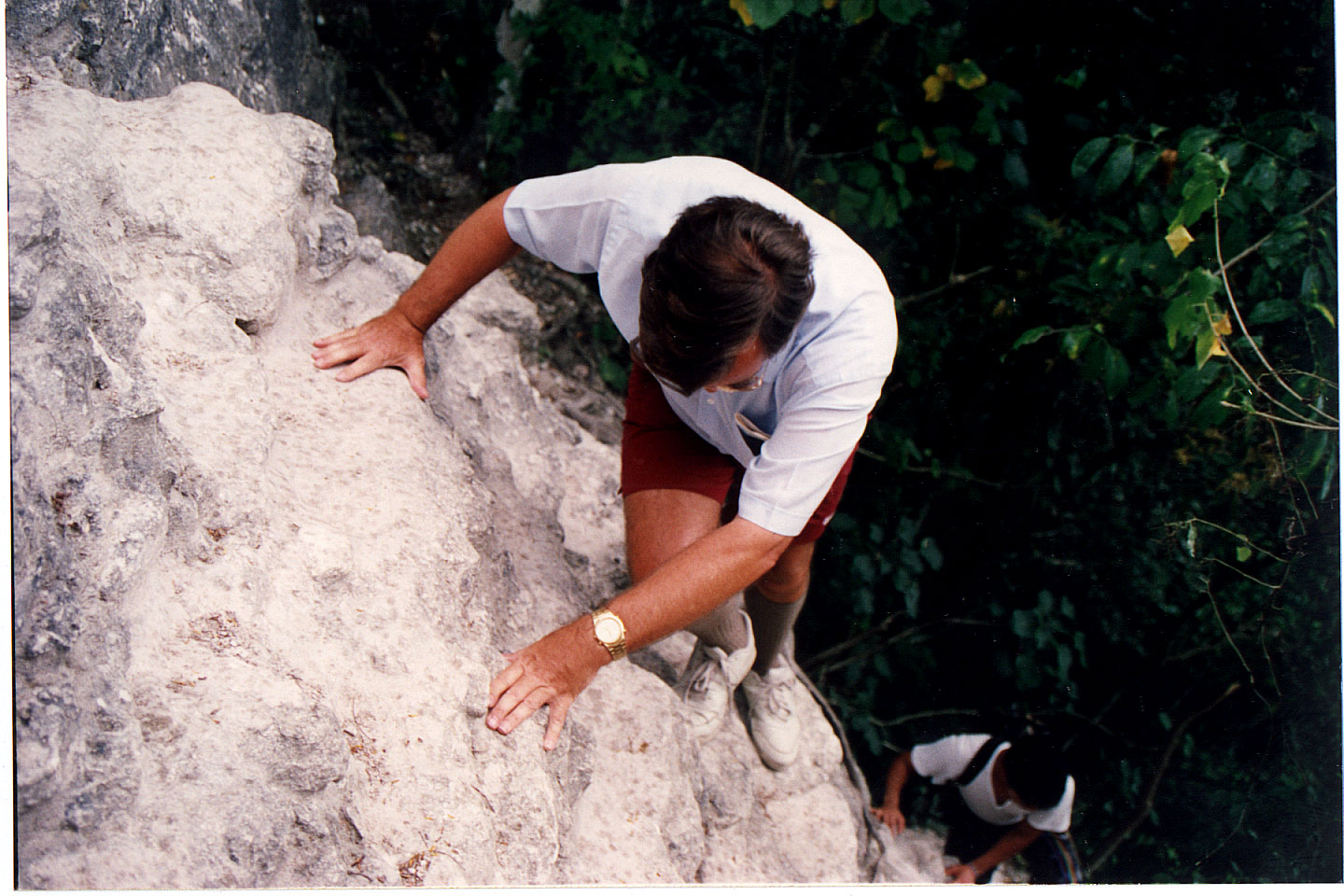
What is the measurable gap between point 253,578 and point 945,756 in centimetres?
159

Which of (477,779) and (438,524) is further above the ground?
(438,524)

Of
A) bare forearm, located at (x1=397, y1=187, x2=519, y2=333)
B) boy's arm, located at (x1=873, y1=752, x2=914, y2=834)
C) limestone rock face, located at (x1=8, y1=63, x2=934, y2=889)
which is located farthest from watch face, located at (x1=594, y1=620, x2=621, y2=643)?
boy's arm, located at (x1=873, y1=752, x2=914, y2=834)

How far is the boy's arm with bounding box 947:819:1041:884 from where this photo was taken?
165cm

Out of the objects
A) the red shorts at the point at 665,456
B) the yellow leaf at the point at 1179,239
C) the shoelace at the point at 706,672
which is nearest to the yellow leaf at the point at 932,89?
the yellow leaf at the point at 1179,239

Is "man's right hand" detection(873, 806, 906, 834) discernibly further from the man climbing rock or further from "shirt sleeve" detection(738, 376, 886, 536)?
"shirt sleeve" detection(738, 376, 886, 536)

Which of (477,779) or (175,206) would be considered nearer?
(477,779)

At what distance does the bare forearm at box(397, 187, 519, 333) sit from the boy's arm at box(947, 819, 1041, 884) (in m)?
1.48

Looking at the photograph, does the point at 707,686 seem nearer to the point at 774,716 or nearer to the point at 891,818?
the point at 774,716

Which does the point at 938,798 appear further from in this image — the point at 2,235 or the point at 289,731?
the point at 2,235

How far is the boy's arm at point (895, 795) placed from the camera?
6.08ft

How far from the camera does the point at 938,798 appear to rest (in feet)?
6.17

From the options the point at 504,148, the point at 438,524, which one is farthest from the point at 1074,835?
the point at 504,148

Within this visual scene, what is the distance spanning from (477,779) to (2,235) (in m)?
0.79

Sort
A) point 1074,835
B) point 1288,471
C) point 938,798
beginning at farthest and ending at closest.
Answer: point 938,798
point 1074,835
point 1288,471
